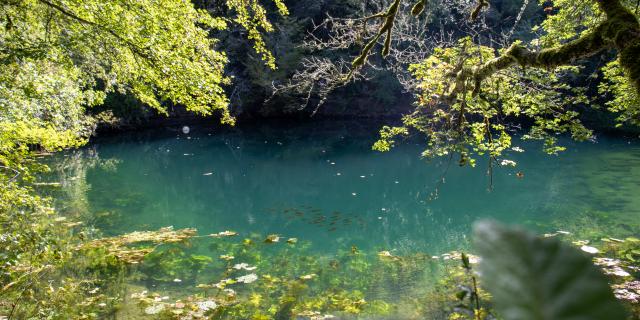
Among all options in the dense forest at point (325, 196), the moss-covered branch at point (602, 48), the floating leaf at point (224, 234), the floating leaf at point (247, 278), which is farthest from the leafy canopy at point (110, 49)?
the moss-covered branch at point (602, 48)

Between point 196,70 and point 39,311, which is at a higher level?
point 196,70

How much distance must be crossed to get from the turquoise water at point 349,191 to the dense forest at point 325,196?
10 centimetres

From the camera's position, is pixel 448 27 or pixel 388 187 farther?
pixel 448 27

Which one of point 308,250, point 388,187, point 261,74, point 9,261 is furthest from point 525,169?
point 9,261

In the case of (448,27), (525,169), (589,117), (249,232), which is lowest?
(249,232)

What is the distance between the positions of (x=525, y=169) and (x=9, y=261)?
53.0 ft

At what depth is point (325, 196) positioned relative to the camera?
45.3 feet

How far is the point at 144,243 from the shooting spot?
902 cm

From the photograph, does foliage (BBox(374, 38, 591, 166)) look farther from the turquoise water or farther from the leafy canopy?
the leafy canopy

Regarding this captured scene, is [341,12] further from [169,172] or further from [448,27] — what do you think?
[169,172]

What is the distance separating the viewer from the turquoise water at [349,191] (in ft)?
34.6

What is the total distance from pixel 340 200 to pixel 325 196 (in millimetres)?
601

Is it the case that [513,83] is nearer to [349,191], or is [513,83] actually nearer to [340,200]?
[340,200]

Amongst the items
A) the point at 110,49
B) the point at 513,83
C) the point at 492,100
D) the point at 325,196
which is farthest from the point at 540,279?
the point at 325,196
